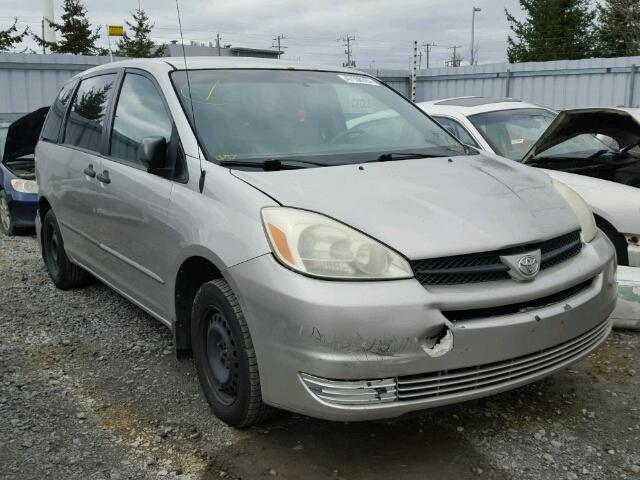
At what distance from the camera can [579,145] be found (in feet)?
18.8

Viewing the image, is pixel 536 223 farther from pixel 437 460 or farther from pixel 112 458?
pixel 112 458

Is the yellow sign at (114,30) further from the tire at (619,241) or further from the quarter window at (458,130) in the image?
the tire at (619,241)

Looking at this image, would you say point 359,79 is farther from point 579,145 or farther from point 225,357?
point 579,145

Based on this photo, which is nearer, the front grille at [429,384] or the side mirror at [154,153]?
the front grille at [429,384]

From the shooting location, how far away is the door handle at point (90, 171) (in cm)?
417

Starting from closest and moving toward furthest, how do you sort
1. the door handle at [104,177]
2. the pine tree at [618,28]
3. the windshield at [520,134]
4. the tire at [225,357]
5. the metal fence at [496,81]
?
1. the tire at [225,357]
2. the door handle at [104,177]
3. the windshield at [520,134]
4. the metal fence at [496,81]
5. the pine tree at [618,28]

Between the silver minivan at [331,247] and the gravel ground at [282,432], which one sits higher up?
the silver minivan at [331,247]

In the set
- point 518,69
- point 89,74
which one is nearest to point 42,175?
point 89,74

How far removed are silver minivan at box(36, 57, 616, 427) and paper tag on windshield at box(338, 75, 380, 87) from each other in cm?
7

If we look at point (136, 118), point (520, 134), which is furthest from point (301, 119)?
point (520, 134)

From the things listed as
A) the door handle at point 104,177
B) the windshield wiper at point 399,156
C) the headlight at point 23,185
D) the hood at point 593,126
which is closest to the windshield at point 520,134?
the hood at point 593,126

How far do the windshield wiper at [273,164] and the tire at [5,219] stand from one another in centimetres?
602

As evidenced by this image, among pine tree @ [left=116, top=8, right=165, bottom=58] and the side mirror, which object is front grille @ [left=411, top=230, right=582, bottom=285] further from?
pine tree @ [left=116, top=8, right=165, bottom=58]

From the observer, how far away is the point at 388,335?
2375mm
